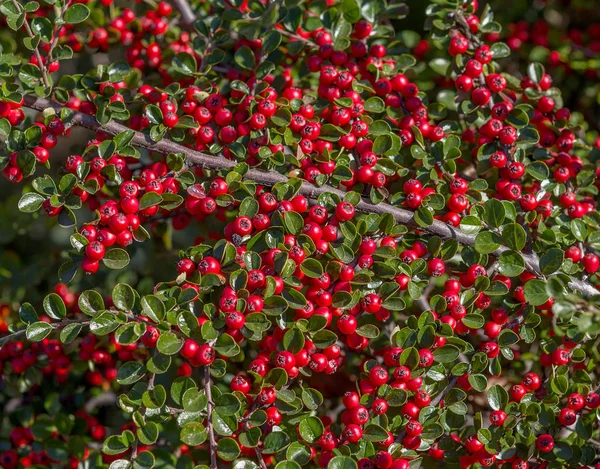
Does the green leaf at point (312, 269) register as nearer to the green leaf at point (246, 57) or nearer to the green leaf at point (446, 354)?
the green leaf at point (446, 354)

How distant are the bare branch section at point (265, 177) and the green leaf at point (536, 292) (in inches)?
7.3

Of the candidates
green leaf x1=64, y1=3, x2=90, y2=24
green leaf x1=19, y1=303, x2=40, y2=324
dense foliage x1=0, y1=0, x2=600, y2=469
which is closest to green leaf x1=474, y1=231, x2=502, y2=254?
dense foliage x1=0, y1=0, x2=600, y2=469

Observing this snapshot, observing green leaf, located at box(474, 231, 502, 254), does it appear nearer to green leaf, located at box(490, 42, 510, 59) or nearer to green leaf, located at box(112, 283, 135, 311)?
green leaf, located at box(490, 42, 510, 59)

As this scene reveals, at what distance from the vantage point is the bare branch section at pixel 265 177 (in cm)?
222

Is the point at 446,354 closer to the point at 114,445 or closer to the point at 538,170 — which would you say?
the point at 538,170

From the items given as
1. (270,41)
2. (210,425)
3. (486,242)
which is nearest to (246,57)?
(270,41)

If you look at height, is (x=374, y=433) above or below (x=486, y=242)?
below

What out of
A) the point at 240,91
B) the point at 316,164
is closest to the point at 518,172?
the point at 316,164

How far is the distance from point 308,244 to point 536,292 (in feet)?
2.36

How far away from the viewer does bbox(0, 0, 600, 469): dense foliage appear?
2041 mm

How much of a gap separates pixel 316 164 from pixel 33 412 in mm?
1696

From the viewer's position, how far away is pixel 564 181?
8.00ft

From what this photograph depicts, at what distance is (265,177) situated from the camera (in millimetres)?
2266

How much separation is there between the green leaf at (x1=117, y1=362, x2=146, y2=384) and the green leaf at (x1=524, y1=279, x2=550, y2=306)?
1.25 m
